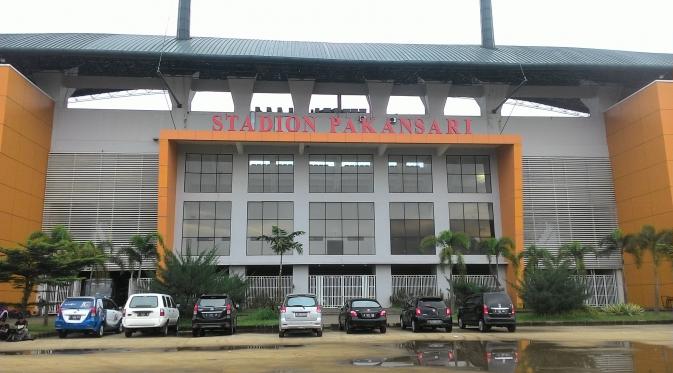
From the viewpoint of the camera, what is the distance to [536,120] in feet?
122

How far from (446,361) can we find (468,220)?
A: 25516mm

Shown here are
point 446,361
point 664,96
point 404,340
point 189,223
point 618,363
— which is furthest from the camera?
A: point 189,223

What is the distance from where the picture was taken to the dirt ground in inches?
418

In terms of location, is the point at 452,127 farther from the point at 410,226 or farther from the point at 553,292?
the point at 553,292

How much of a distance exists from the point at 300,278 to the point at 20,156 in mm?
18063

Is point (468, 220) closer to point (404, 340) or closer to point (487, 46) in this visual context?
point (487, 46)

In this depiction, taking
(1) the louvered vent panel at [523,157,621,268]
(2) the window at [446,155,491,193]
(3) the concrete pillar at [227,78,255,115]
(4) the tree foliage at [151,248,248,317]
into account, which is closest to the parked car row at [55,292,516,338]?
(4) the tree foliage at [151,248,248,317]

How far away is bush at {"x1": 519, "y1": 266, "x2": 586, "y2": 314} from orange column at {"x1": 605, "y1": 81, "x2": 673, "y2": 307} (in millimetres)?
10561

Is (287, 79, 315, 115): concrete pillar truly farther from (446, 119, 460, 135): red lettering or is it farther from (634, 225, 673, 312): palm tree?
(634, 225, 673, 312): palm tree

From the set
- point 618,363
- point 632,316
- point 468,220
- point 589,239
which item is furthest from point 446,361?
point 589,239

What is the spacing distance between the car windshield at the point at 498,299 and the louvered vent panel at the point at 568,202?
612 inches

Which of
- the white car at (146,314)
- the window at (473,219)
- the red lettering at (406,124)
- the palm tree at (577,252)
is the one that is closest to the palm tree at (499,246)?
the palm tree at (577,252)

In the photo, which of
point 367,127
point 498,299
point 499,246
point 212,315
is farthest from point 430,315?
point 367,127

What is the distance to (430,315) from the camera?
20.2 m
